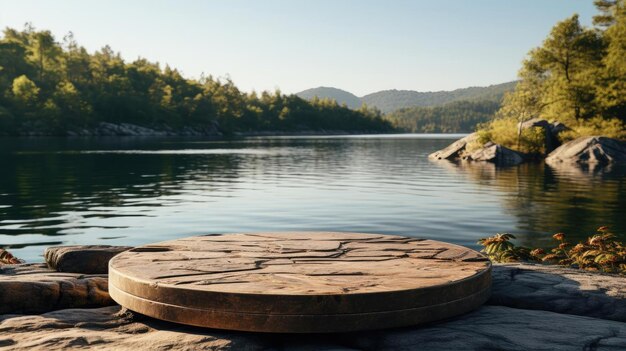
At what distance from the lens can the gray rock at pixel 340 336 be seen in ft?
13.1

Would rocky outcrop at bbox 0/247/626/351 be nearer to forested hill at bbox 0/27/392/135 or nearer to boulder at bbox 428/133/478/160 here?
boulder at bbox 428/133/478/160

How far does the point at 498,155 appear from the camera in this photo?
4550 cm

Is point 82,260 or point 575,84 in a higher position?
point 575,84

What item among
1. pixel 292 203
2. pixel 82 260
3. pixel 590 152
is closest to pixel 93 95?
pixel 590 152

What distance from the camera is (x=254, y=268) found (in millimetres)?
4867

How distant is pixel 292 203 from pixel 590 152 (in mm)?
32367

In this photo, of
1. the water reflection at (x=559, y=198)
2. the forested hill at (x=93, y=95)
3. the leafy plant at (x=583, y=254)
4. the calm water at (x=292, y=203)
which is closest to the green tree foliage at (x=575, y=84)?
the water reflection at (x=559, y=198)

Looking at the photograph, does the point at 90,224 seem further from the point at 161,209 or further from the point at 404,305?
the point at 404,305

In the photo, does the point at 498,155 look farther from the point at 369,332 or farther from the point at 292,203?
the point at 369,332

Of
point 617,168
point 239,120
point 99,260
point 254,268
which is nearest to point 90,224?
point 99,260

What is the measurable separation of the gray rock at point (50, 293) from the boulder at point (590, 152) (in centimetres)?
4292

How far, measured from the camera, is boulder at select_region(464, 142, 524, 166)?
45219mm

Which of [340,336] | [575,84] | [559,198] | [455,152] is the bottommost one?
[559,198]

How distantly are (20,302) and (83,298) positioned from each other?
536 millimetres
